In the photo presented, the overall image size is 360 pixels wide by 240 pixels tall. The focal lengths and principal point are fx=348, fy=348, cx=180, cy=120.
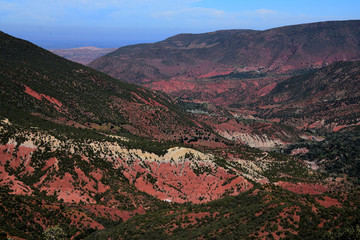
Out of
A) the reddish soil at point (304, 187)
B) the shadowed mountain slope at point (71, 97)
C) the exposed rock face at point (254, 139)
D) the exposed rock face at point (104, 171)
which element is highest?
the shadowed mountain slope at point (71, 97)

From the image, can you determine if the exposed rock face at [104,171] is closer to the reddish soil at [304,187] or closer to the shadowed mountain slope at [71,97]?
the reddish soil at [304,187]

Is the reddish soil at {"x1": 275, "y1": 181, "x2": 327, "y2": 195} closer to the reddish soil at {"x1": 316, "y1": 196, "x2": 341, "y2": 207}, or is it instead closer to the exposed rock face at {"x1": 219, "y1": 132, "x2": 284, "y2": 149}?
the reddish soil at {"x1": 316, "y1": 196, "x2": 341, "y2": 207}

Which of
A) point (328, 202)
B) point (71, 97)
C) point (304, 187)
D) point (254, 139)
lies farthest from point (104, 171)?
point (254, 139)

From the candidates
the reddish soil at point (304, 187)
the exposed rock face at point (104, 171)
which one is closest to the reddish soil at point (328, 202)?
the exposed rock face at point (104, 171)

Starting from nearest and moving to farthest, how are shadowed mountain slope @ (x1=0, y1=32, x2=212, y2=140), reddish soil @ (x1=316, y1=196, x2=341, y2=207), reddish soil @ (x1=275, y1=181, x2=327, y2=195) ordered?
reddish soil @ (x1=316, y1=196, x2=341, y2=207), reddish soil @ (x1=275, y1=181, x2=327, y2=195), shadowed mountain slope @ (x1=0, y1=32, x2=212, y2=140)

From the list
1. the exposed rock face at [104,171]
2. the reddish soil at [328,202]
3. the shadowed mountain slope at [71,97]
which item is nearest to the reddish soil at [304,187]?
the exposed rock face at [104,171]

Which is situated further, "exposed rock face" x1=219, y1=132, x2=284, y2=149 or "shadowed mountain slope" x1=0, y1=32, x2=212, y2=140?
"exposed rock face" x1=219, y1=132, x2=284, y2=149

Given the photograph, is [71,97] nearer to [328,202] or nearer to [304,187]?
[304,187]

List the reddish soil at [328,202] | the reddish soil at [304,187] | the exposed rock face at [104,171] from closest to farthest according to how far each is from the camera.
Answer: the reddish soil at [328,202] < the exposed rock face at [104,171] < the reddish soil at [304,187]

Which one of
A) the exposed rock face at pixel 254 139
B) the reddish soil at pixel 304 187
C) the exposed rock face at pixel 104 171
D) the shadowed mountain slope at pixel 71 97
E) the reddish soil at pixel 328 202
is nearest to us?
the reddish soil at pixel 328 202

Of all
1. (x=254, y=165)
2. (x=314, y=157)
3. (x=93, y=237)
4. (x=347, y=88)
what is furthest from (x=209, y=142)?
(x=347, y=88)

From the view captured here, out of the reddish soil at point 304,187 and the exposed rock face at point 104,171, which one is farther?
the reddish soil at point 304,187

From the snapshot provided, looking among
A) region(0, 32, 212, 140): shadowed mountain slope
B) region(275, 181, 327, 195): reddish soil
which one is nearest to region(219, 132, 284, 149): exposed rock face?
region(0, 32, 212, 140): shadowed mountain slope

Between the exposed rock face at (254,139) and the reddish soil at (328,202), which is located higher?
the reddish soil at (328,202)
